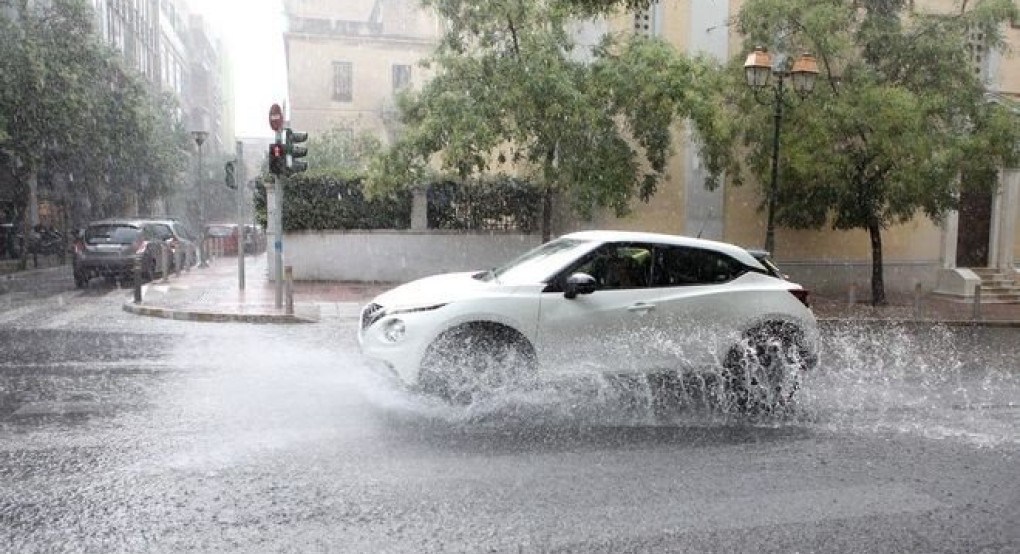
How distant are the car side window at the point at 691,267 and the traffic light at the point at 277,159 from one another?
9.11 meters

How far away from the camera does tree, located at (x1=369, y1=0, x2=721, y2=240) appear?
14680 millimetres

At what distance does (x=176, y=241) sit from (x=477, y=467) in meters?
17.6

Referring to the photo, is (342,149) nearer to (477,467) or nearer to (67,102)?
(67,102)

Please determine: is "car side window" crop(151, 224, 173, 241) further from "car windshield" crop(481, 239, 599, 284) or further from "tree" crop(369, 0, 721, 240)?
"car windshield" crop(481, 239, 599, 284)

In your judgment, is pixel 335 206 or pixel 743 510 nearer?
pixel 743 510

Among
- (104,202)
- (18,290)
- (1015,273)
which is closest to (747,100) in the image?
(1015,273)

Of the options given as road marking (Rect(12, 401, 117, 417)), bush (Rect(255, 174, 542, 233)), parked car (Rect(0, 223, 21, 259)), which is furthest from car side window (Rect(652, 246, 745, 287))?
parked car (Rect(0, 223, 21, 259))

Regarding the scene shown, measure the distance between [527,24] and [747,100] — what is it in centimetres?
487

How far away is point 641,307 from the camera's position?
6512mm

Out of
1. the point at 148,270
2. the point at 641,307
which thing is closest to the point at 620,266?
the point at 641,307

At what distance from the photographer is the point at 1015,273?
20094 millimetres

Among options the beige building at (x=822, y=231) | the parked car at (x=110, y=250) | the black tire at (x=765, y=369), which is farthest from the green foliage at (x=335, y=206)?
the black tire at (x=765, y=369)

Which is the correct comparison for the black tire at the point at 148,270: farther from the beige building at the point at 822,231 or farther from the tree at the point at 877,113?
the tree at the point at 877,113

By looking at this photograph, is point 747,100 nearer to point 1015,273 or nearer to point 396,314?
point 1015,273
